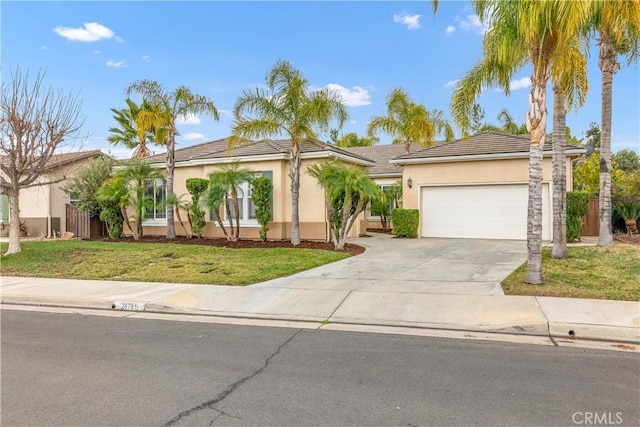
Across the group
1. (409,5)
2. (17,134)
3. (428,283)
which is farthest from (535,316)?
(17,134)

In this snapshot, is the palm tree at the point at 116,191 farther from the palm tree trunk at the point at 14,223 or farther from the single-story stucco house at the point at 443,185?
the palm tree trunk at the point at 14,223

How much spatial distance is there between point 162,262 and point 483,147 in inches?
524

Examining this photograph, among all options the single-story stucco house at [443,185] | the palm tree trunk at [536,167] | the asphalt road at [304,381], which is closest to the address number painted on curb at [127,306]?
the asphalt road at [304,381]

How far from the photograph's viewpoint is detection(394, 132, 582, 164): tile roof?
54.4 feet

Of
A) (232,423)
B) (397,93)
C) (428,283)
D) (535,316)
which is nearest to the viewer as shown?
(232,423)

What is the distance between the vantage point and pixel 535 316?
6.48 metres

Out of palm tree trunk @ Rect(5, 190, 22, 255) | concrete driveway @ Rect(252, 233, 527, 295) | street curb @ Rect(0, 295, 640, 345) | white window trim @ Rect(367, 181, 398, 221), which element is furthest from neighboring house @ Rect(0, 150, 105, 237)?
concrete driveway @ Rect(252, 233, 527, 295)

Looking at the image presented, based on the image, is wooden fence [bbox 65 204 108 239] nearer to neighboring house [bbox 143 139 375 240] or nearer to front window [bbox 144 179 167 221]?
front window [bbox 144 179 167 221]

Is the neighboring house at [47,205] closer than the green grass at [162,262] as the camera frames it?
No

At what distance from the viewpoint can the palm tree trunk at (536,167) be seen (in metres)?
8.38

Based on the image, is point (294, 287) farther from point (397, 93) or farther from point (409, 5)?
point (397, 93)

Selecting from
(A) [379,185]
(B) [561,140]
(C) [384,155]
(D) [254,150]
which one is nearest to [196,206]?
(D) [254,150]

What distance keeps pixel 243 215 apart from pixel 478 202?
32.8ft

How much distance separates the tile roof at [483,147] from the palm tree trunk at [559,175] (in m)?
4.62
